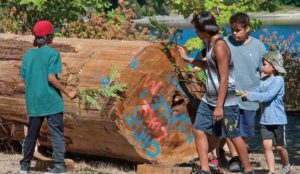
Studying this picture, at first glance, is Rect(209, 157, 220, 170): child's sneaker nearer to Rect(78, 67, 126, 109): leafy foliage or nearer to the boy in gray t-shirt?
the boy in gray t-shirt

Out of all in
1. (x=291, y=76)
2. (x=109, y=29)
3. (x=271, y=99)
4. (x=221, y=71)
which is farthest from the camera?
(x=291, y=76)

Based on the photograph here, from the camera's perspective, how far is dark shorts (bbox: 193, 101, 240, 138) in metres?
7.04

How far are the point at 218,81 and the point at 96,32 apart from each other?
13.4 ft

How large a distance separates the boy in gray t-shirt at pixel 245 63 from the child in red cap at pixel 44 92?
174 centimetres

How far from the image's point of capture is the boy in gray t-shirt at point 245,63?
303 inches

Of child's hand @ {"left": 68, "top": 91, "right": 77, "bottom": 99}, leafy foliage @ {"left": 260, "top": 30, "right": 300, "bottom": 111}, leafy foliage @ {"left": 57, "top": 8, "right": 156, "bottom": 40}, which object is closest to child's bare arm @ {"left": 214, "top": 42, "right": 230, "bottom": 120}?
child's hand @ {"left": 68, "top": 91, "right": 77, "bottom": 99}

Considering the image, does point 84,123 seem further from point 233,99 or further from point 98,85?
point 233,99

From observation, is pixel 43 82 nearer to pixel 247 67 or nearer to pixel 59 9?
pixel 247 67

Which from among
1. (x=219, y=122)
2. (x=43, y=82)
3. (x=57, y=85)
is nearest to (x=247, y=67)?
(x=219, y=122)

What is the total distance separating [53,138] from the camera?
7285 millimetres

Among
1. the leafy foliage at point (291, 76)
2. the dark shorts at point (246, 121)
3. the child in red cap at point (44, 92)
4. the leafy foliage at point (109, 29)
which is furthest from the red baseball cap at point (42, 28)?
the leafy foliage at point (291, 76)

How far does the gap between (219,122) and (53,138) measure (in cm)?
160

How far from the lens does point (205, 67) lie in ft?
24.1

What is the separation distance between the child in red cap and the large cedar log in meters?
0.38
